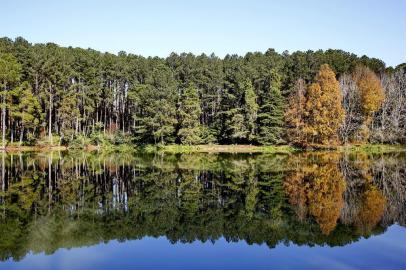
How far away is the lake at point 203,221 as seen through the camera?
13695mm

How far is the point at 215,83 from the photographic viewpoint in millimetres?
74625

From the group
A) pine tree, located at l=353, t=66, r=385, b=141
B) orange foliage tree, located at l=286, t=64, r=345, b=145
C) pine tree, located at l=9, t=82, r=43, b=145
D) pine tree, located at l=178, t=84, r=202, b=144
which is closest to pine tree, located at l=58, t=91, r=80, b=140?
pine tree, located at l=9, t=82, r=43, b=145

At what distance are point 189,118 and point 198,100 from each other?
15.9 feet

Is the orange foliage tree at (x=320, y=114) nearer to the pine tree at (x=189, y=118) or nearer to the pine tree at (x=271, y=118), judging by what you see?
the pine tree at (x=271, y=118)

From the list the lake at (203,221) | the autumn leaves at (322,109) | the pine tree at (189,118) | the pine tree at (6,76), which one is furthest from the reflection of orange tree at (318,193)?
the pine tree at (6,76)

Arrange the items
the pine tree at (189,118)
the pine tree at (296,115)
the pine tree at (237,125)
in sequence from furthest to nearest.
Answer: the pine tree at (237,125) → the pine tree at (189,118) → the pine tree at (296,115)

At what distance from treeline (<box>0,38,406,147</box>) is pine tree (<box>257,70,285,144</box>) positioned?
0.15m

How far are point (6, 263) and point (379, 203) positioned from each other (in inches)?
682

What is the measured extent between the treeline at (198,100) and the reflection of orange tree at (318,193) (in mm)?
26323

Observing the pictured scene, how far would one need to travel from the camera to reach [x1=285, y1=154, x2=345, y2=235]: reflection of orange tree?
63.7ft

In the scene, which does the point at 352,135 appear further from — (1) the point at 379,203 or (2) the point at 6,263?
(2) the point at 6,263

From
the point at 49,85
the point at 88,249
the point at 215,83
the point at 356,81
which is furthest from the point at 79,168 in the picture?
the point at 356,81

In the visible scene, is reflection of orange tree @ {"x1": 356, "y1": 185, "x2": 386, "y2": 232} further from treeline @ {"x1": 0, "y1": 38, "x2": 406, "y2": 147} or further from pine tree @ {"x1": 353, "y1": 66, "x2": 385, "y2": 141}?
pine tree @ {"x1": 353, "y1": 66, "x2": 385, "y2": 141}

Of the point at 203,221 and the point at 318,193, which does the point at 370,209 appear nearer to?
the point at 318,193
